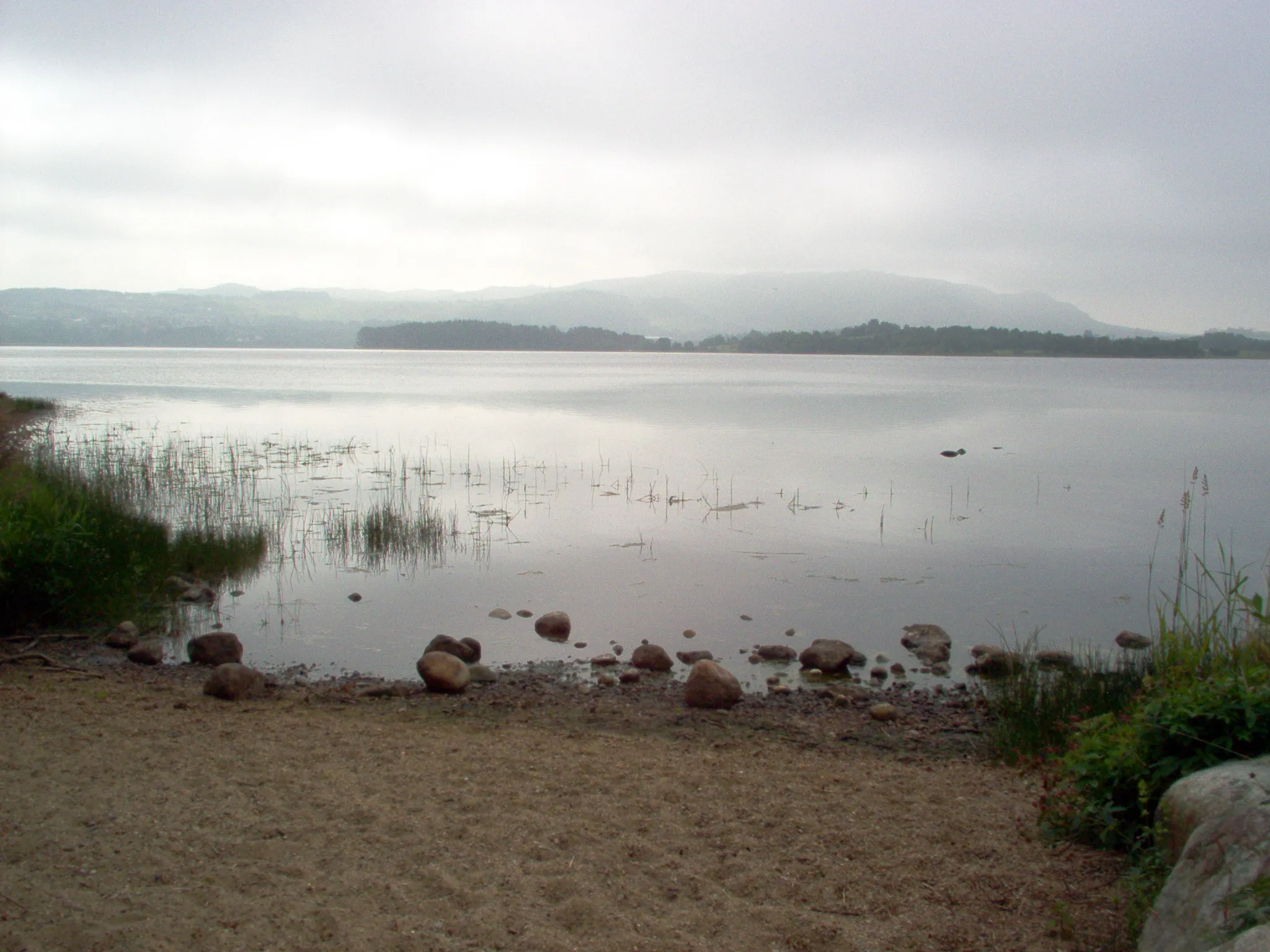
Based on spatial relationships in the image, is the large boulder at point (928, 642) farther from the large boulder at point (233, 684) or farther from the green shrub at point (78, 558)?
the green shrub at point (78, 558)

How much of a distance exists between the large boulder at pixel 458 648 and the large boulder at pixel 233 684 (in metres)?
1.98

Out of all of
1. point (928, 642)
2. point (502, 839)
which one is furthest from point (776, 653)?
point (502, 839)

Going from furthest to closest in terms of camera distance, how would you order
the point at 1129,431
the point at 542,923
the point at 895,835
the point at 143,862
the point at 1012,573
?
the point at 1129,431, the point at 1012,573, the point at 895,835, the point at 143,862, the point at 542,923

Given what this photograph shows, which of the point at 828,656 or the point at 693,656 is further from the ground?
the point at 828,656

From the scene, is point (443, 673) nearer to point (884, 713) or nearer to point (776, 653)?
point (776, 653)

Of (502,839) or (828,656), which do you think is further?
(828,656)

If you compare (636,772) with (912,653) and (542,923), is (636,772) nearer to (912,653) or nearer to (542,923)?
(542,923)

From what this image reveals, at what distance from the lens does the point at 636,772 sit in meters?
6.26

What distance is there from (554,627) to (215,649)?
3707mm

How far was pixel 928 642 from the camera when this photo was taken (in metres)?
10.8

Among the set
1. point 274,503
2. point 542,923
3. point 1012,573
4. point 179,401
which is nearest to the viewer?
point 542,923

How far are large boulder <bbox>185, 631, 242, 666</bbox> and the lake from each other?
53cm

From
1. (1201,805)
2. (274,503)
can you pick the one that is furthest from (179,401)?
(1201,805)

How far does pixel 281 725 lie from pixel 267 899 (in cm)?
299
